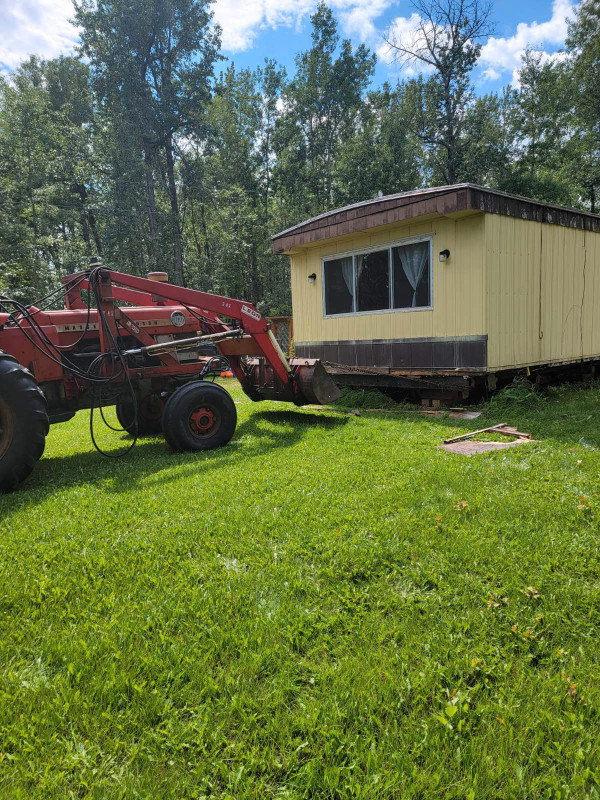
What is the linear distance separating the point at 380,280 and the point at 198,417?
443 centimetres

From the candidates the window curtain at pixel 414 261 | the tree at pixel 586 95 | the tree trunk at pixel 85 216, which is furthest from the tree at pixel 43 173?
the tree at pixel 586 95

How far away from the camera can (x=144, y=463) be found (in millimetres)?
4973

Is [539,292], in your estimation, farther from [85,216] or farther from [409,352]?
[85,216]

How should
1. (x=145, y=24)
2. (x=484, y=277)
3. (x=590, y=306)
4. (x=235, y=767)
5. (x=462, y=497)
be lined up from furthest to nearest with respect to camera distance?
(x=145, y=24) < (x=590, y=306) < (x=484, y=277) < (x=462, y=497) < (x=235, y=767)

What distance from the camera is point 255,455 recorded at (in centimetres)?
517

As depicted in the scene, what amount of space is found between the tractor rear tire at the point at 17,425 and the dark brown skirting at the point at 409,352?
556 centimetres

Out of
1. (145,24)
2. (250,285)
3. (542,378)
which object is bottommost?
(542,378)

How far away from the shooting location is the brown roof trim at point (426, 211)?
6637 millimetres

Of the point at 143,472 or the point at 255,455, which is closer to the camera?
the point at 143,472

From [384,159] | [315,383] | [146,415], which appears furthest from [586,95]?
[146,415]

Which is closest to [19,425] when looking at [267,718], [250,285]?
[267,718]

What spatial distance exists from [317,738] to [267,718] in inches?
7.4

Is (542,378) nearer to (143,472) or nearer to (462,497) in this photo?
(462,497)

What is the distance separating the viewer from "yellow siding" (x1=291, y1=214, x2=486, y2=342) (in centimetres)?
703
